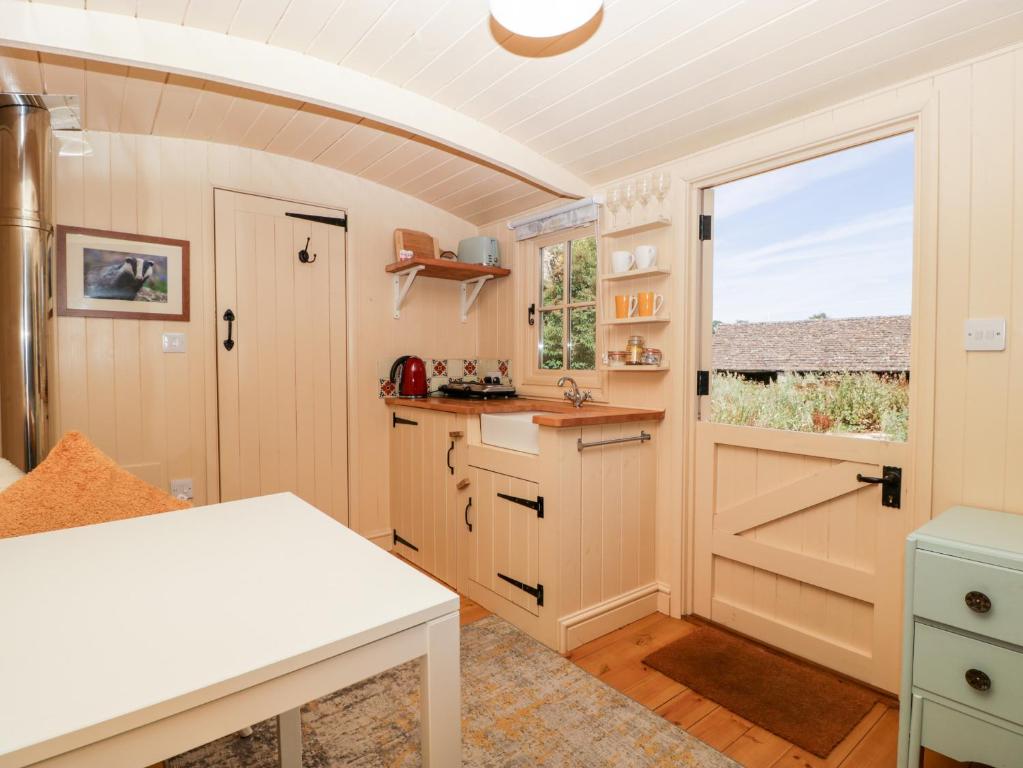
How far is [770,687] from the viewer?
78.9 inches

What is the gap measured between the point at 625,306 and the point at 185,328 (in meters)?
2.20

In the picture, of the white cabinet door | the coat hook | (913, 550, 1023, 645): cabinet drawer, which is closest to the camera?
(913, 550, 1023, 645): cabinet drawer

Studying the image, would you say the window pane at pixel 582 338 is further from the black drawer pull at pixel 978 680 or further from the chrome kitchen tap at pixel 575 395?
the black drawer pull at pixel 978 680

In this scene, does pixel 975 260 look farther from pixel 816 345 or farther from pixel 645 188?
pixel 645 188

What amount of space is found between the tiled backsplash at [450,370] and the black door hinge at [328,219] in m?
0.84

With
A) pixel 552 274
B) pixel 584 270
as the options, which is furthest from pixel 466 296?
pixel 584 270

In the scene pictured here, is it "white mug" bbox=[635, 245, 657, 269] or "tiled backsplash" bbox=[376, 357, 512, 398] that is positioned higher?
"white mug" bbox=[635, 245, 657, 269]

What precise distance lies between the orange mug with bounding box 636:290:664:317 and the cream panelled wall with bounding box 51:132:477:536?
1.58 m

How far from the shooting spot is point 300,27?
1.74 meters

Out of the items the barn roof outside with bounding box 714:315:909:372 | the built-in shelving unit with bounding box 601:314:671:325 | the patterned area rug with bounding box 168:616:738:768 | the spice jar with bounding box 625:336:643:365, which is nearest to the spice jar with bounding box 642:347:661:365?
the spice jar with bounding box 625:336:643:365

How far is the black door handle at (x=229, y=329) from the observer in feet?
9.19

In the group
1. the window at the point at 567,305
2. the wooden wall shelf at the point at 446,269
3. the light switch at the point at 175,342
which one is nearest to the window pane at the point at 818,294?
the window at the point at 567,305

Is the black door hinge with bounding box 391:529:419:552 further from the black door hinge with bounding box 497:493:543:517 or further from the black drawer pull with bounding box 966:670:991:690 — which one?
the black drawer pull with bounding box 966:670:991:690

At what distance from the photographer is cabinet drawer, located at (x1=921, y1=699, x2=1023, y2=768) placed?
1.35m
